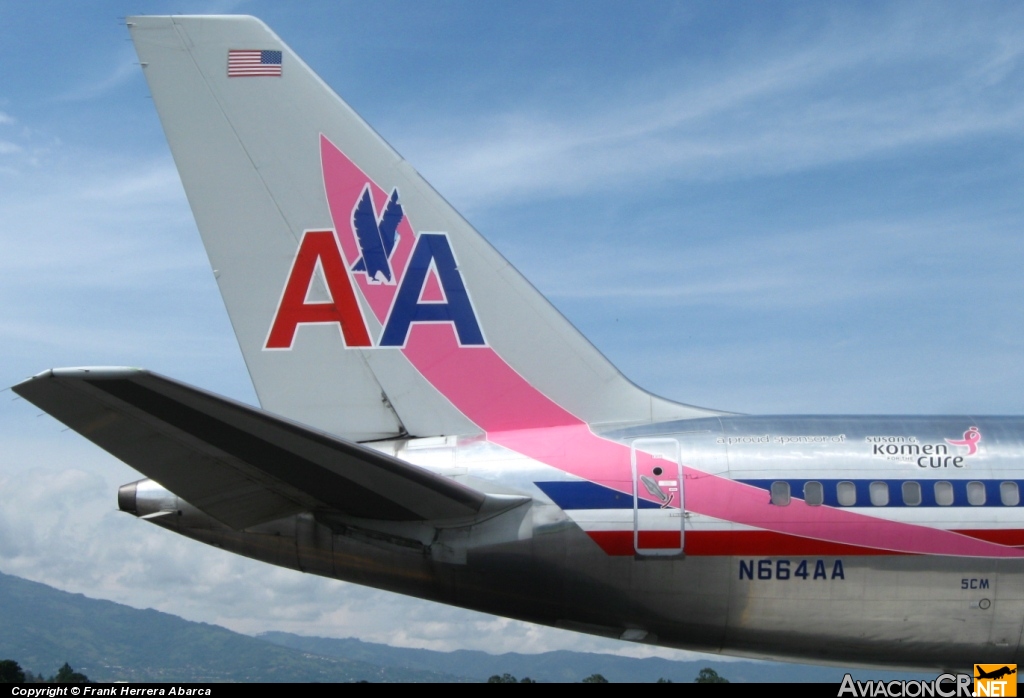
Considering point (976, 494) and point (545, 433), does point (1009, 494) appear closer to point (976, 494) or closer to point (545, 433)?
point (976, 494)

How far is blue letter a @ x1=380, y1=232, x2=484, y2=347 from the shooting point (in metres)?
11.2

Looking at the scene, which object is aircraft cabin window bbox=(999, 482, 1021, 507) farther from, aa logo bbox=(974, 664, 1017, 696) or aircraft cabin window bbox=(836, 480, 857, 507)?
aa logo bbox=(974, 664, 1017, 696)

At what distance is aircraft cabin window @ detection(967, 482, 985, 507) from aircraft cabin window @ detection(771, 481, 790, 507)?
6.63ft

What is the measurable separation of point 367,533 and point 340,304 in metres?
2.93

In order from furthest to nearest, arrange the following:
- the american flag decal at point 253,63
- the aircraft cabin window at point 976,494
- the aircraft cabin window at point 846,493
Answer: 1. the american flag decal at point 253,63
2. the aircraft cabin window at point 976,494
3. the aircraft cabin window at point 846,493

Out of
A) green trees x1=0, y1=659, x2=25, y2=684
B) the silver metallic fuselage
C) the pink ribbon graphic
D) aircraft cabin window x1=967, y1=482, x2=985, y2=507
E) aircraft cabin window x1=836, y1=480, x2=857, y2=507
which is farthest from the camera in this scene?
green trees x1=0, y1=659, x2=25, y2=684

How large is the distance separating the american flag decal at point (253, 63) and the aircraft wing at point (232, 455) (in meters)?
5.58

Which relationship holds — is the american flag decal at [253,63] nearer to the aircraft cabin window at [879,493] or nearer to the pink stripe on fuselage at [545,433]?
the pink stripe on fuselage at [545,433]

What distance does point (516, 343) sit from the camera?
446 inches

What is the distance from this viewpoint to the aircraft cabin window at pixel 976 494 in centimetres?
1014

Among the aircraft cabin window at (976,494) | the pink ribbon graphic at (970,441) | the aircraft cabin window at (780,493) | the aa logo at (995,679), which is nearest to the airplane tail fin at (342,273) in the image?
the aircraft cabin window at (780,493)

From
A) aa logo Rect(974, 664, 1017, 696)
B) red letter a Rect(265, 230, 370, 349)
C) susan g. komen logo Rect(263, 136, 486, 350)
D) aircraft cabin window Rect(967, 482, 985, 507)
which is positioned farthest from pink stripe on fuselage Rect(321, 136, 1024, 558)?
aa logo Rect(974, 664, 1017, 696)

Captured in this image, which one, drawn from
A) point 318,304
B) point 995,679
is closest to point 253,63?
point 318,304

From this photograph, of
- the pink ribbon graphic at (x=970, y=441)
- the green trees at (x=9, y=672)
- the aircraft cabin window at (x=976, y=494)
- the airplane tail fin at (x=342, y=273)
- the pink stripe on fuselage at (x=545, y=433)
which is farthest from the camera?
the green trees at (x=9, y=672)
